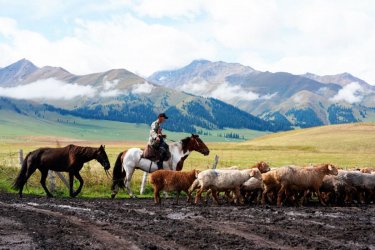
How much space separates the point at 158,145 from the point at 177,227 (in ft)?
29.2

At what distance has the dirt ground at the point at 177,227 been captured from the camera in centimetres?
1186

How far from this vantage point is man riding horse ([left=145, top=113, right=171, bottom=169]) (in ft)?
73.8

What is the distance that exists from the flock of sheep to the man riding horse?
8.22ft

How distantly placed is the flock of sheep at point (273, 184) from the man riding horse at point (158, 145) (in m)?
2.51

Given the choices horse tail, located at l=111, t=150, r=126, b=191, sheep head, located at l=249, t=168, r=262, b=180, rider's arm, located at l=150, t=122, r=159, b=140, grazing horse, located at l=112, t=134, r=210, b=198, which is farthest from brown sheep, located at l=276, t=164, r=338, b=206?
horse tail, located at l=111, t=150, r=126, b=191

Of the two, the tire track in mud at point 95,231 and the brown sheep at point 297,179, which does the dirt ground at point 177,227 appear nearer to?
the tire track in mud at point 95,231

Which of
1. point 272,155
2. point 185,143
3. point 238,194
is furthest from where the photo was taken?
point 272,155

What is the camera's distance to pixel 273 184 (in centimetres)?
2084

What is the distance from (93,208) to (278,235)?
23.4ft

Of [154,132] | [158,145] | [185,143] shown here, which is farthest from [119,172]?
[185,143]

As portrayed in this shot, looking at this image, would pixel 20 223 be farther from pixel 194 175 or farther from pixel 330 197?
pixel 330 197

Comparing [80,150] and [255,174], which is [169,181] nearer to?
[255,174]

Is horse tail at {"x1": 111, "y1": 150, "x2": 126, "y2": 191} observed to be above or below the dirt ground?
above

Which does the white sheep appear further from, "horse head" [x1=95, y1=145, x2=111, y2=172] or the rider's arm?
"horse head" [x1=95, y1=145, x2=111, y2=172]
